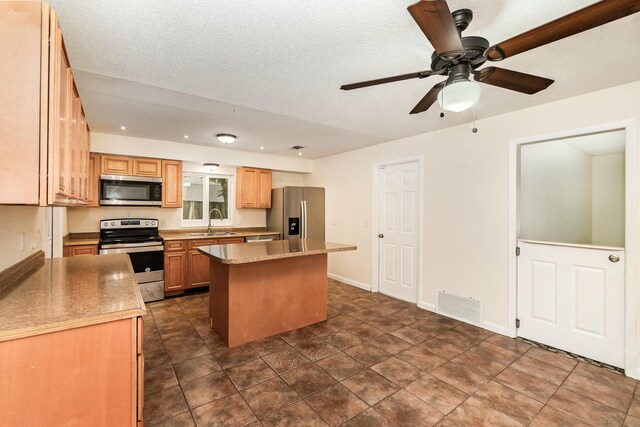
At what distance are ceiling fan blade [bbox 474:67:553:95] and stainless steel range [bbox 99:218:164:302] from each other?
14.4 feet

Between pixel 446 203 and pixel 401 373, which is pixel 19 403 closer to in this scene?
pixel 401 373

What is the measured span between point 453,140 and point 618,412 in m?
2.85

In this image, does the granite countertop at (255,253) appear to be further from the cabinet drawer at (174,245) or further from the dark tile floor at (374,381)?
the cabinet drawer at (174,245)

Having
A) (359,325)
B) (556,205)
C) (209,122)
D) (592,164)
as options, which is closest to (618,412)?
(359,325)

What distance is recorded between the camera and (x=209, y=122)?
11.5ft

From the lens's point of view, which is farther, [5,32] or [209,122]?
[209,122]

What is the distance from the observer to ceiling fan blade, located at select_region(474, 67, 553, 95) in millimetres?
1621

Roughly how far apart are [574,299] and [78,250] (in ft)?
18.8

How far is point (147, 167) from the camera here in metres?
4.39

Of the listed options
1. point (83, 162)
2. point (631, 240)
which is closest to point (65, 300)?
point (83, 162)

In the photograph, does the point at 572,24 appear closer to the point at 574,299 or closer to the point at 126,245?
the point at 574,299

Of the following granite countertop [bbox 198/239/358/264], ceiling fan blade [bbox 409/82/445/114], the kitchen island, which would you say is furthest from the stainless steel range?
ceiling fan blade [bbox 409/82/445/114]

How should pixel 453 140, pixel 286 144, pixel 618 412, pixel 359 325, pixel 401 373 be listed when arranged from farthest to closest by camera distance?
pixel 286 144
pixel 453 140
pixel 359 325
pixel 401 373
pixel 618 412

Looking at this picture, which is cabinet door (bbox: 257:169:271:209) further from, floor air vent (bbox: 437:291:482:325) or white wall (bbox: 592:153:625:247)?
white wall (bbox: 592:153:625:247)
